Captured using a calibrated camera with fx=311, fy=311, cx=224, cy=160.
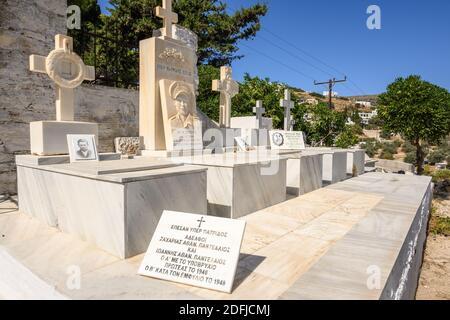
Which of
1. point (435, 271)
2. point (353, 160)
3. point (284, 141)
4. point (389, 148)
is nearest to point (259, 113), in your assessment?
point (353, 160)

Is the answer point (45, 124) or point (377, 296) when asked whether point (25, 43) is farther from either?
point (377, 296)

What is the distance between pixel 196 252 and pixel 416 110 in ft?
39.6

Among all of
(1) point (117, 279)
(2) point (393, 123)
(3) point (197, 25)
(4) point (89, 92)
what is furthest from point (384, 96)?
(1) point (117, 279)

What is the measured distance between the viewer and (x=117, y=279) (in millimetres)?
2273

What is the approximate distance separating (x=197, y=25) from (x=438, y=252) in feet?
50.9

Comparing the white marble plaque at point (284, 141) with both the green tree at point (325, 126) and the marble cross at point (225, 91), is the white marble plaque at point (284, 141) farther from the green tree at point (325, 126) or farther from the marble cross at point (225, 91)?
the green tree at point (325, 126)

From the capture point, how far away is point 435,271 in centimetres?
525

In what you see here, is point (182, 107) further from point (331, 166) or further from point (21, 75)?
point (331, 166)

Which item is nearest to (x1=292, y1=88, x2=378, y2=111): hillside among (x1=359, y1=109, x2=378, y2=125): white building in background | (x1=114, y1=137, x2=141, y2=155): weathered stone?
(x1=359, y1=109, x2=378, y2=125): white building in background

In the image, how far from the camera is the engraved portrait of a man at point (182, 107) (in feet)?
20.0

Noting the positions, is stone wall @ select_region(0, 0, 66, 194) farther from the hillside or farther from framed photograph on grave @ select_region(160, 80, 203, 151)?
the hillside

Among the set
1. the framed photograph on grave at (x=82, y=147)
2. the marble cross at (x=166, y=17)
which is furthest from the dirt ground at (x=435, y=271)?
the marble cross at (x=166, y=17)

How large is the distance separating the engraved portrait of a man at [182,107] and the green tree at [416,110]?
9.29 metres

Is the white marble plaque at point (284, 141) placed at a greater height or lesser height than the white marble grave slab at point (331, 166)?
greater
